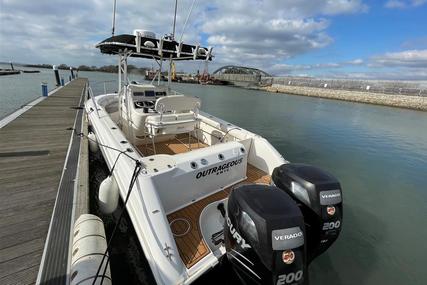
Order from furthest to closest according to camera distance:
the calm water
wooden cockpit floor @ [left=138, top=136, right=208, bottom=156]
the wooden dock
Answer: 1. wooden cockpit floor @ [left=138, top=136, right=208, bottom=156]
2. the calm water
3. the wooden dock

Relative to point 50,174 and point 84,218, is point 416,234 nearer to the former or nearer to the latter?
point 84,218

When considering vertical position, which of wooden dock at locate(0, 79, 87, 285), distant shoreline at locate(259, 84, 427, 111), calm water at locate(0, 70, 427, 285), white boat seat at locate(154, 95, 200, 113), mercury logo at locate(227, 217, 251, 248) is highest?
distant shoreline at locate(259, 84, 427, 111)

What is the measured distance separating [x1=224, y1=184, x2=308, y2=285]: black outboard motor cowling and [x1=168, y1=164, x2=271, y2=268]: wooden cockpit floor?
392 mm

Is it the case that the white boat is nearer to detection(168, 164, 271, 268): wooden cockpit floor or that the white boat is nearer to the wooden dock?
detection(168, 164, 271, 268): wooden cockpit floor

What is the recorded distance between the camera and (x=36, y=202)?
9.73 feet

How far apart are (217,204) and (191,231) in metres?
0.46

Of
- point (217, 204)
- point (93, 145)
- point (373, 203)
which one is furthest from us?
point (93, 145)

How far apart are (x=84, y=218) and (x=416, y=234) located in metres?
4.87

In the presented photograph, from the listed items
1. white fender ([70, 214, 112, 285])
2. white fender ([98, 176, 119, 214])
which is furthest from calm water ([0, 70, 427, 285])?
white fender ([98, 176, 119, 214])

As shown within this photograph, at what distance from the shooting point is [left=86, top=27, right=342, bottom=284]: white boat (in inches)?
69.6

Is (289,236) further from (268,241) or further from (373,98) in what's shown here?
(373,98)

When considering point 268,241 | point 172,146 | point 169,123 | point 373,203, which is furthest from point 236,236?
point 373,203

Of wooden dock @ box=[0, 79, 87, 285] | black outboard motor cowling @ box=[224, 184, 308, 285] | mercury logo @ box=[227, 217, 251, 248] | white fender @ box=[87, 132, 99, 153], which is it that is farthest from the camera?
white fender @ box=[87, 132, 99, 153]

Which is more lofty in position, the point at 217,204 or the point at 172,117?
the point at 172,117
